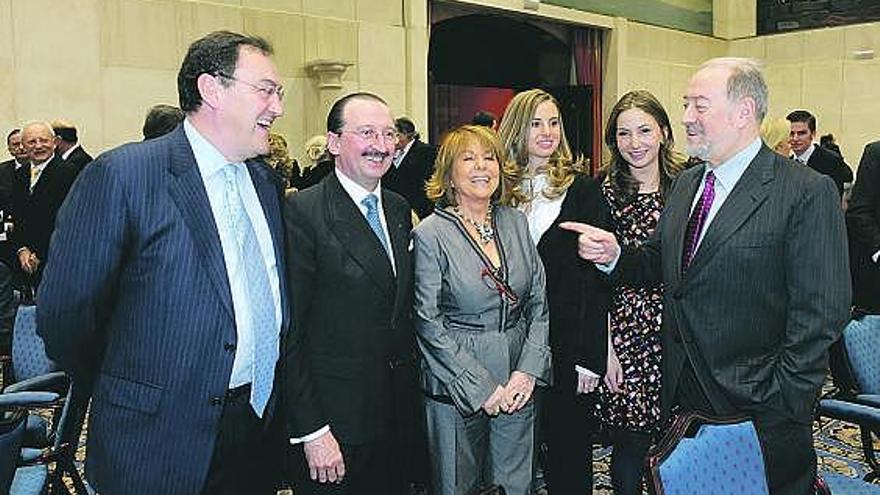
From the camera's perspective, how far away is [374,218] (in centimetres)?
253

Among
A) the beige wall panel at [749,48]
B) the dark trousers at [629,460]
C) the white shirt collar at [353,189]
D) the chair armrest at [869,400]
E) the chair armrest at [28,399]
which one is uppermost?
the beige wall panel at [749,48]

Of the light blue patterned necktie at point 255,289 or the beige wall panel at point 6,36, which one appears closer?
the light blue patterned necktie at point 255,289

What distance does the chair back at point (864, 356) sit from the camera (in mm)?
3117

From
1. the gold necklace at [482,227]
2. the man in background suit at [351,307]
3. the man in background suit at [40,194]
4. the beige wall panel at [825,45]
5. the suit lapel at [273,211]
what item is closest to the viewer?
the suit lapel at [273,211]

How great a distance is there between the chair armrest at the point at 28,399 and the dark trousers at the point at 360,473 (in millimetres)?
1057

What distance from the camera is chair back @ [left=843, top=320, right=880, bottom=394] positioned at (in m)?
3.12

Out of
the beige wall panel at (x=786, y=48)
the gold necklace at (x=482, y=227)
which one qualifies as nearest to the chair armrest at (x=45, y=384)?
the gold necklace at (x=482, y=227)

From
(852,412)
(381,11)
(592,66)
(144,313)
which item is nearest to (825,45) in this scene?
(592,66)

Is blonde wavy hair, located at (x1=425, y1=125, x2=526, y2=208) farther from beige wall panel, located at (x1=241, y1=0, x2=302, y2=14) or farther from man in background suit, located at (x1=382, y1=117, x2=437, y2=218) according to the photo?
beige wall panel, located at (x1=241, y1=0, x2=302, y2=14)

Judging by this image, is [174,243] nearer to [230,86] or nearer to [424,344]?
[230,86]

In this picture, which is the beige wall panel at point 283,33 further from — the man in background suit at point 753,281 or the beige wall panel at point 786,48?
the beige wall panel at point 786,48

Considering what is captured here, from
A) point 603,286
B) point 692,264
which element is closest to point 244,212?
point 692,264

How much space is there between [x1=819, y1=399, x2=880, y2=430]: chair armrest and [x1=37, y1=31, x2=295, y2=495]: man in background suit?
1.94 m

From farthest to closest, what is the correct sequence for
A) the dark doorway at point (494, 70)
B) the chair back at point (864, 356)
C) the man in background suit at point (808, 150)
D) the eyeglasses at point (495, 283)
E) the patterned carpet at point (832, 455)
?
the dark doorway at point (494, 70), the man in background suit at point (808, 150), the patterned carpet at point (832, 455), the chair back at point (864, 356), the eyeglasses at point (495, 283)
